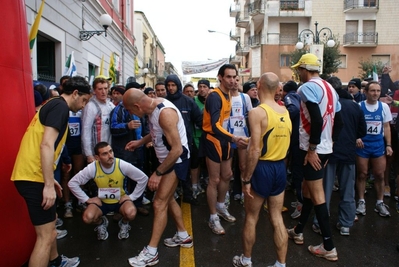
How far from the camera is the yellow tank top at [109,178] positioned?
436 cm

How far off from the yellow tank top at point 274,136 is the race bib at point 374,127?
2651 millimetres

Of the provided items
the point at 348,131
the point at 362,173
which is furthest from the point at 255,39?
the point at 348,131

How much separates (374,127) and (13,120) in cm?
495

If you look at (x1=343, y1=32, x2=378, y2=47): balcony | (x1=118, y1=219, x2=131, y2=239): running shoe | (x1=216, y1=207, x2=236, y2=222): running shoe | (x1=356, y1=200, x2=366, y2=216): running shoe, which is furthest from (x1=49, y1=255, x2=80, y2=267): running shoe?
(x1=343, y1=32, x2=378, y2=47): balcony

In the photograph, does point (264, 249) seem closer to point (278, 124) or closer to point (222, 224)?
point (222, 224)

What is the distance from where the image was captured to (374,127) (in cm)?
539

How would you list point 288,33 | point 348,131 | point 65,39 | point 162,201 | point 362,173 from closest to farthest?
point 162,201 < point 348,131 < point 362,173 < point 65,39 < point 288,33

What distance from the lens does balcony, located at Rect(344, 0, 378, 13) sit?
34656 millimetres

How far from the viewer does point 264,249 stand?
13.5 feet

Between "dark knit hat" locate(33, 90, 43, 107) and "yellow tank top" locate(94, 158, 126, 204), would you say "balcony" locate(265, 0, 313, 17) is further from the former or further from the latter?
"yellow tank top" locate(94, 158, 126, 204)

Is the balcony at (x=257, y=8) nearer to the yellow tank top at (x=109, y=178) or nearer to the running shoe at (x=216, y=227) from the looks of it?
the running shoe at (x=216, y=227)

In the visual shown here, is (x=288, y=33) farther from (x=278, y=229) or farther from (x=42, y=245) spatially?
(x=42, y=245)

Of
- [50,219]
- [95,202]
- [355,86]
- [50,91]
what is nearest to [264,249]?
[95,202]

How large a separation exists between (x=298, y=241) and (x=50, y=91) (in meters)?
4.82
